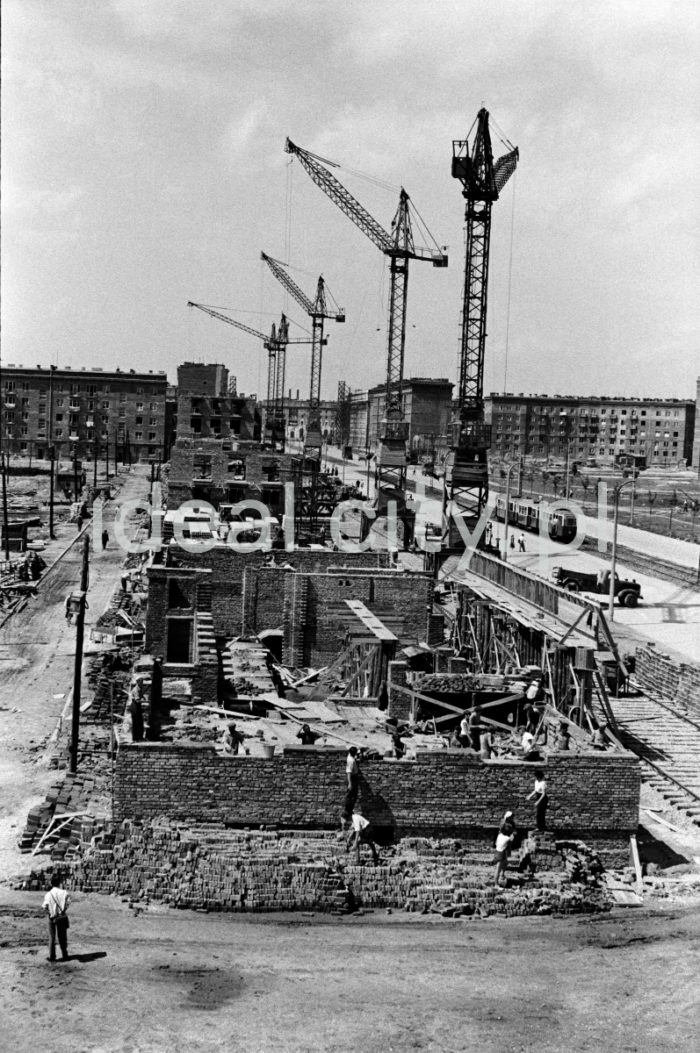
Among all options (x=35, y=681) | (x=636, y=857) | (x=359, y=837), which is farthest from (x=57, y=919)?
(x=35, y=681)

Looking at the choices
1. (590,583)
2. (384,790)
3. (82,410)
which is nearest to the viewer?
(384,790)

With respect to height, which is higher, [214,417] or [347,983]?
[214,417]

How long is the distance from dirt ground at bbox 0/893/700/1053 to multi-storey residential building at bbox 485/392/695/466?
151 m

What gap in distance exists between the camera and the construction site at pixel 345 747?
578 inches

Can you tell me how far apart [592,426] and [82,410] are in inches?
3099

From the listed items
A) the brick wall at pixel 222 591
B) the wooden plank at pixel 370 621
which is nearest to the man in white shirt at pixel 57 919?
the wooden plank at pixel 370 621

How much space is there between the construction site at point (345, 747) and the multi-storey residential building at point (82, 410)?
98.8m

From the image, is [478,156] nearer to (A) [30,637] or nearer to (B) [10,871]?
(A) [30,637]

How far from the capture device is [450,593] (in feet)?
120

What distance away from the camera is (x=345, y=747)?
15.8 m

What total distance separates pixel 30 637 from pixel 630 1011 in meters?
24.6

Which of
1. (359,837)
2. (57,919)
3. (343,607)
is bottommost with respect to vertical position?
(57,919)

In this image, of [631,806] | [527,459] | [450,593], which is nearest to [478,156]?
[450,593]

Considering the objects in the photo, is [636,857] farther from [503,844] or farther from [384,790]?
[384,790]
